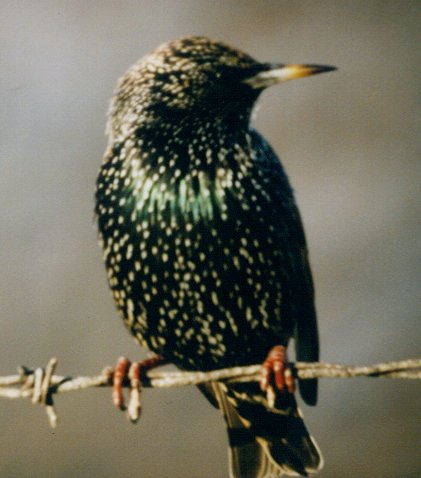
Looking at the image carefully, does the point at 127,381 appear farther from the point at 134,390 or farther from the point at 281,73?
the point at 281,73

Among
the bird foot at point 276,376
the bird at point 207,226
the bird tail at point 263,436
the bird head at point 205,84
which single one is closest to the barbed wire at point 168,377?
the bird foot at point 276,376

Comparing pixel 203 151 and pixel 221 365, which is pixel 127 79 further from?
pixel 221 365

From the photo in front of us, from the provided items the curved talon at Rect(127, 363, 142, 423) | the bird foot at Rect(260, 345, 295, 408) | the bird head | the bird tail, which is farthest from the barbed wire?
the bird head

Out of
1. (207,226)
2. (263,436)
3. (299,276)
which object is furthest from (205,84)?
(263,436)

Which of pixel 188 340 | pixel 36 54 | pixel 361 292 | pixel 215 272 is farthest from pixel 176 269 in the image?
pixel 36 54

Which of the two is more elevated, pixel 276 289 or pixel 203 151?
pixel 203 151

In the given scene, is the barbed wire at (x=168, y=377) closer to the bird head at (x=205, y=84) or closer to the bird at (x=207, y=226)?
the bird at (x=207, y=226)

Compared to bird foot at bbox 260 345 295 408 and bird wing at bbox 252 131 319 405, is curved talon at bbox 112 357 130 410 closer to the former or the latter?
bird foot at bbox 260 345 295 408
